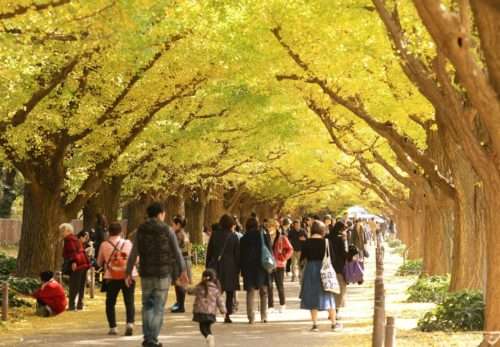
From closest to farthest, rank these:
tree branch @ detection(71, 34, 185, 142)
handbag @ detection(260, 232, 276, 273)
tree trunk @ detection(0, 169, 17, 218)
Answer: handbag @ detection(260, 232, 276, 273) < tree branch @ detection(71, 34, 185, 142) < tree trunk @ detection(0, 169, 17, 218)

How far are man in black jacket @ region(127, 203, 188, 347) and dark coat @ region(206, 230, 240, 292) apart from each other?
433 centimetres

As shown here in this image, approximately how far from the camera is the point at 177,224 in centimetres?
1925

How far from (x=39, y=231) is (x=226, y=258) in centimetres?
750

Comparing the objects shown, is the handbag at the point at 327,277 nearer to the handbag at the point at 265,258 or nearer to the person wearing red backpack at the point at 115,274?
the handbag at the point at 265,258

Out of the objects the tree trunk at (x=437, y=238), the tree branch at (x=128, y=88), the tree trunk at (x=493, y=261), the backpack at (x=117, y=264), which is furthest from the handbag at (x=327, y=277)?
the tree trunk at (x=437, y=238)

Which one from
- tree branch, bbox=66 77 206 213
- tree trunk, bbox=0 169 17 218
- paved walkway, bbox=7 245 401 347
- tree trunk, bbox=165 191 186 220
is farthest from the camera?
tree trunk, bbox=0 169 17 218

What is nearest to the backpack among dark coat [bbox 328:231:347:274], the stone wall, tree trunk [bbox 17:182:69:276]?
dark coat [bbox 328:231:347:274]

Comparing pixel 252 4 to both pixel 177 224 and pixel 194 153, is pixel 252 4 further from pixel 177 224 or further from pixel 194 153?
pixel 194 153

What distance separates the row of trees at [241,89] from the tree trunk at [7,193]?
2403 cm

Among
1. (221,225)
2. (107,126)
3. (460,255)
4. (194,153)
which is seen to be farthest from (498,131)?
(194,153)

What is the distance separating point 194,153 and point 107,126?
724 cm

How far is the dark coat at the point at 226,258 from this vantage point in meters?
16.8

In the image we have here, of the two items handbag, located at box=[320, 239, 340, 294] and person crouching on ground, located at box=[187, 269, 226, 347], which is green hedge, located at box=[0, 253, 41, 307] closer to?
handbag, located at box=[320, 239, 340, 294]

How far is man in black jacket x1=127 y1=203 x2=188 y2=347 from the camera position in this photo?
40.0 feet
